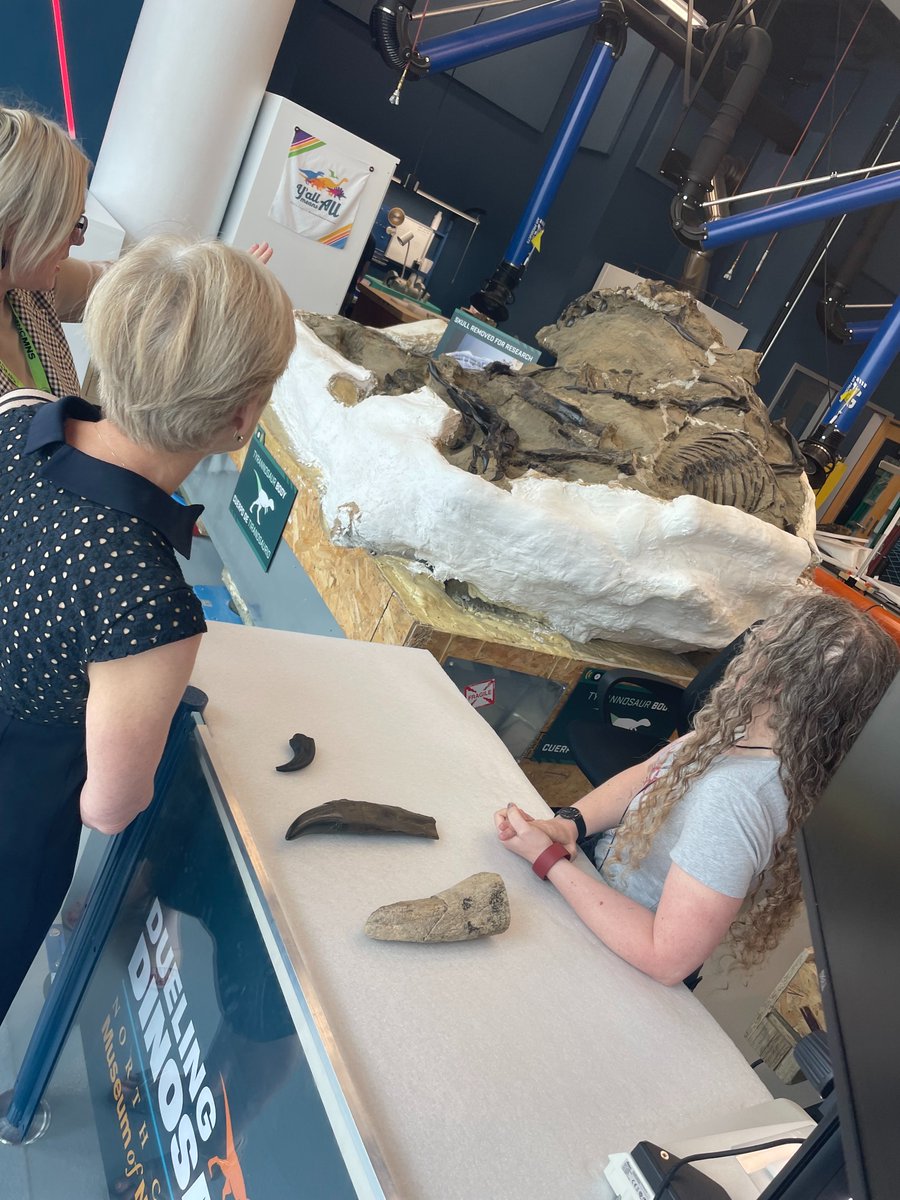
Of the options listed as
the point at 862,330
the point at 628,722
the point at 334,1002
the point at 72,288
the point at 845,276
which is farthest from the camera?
the point at 845,276

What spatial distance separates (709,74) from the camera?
22.5 feet

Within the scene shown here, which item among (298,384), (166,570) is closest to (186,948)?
(166,570)

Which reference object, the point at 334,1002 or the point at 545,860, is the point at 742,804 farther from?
the point at 334,1002

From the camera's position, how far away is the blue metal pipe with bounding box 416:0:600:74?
5.48m

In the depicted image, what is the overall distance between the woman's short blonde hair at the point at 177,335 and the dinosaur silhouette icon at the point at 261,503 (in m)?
1.90

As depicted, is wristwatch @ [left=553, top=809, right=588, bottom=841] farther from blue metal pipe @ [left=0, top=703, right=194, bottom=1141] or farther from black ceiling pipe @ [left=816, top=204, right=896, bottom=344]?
black ceiling pipe @ [left=816, top=204, right=896, bottom=344]

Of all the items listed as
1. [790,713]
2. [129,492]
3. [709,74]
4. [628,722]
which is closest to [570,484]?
[628,722]

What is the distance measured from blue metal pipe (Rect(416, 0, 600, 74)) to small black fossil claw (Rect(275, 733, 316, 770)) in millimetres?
5519

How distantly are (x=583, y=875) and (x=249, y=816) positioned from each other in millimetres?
550

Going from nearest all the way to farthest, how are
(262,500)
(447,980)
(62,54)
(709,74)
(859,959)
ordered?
1. (859,959)
2. (447,980)
3. (262,500)
4. (62,54)
5. (709,74)

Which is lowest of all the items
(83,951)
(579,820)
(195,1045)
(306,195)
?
(83,951)

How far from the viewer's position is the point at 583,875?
1347 mm

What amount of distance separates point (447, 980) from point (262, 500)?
2.23 m

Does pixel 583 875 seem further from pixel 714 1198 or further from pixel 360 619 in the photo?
pixel 360 619
